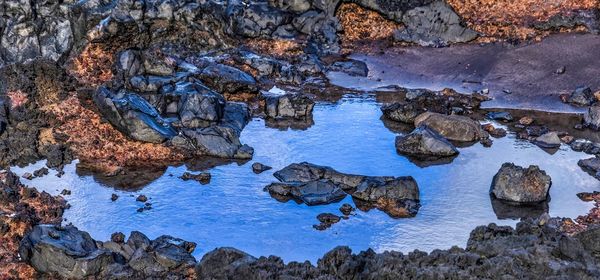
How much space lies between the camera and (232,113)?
19172 mm

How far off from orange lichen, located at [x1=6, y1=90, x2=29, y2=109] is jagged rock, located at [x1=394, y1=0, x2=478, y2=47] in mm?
12068

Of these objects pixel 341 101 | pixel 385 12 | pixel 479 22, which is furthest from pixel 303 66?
pixel 479 22

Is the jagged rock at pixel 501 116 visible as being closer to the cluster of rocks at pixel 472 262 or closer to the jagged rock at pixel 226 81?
the jagged rock at pixel 226 81

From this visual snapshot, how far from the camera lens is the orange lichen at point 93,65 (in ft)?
70.1

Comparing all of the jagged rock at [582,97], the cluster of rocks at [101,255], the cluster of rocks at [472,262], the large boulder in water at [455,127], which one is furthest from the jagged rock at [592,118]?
the cluster of rocks at [101,255]

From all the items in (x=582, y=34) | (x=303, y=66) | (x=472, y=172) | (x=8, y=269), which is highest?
(x=582, y=34)

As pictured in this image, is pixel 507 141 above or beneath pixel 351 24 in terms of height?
beneath

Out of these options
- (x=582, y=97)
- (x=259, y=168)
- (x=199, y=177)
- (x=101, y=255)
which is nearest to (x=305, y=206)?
(x=259, y=168)

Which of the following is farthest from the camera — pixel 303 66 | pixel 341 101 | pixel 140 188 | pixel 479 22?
pixel 479 22

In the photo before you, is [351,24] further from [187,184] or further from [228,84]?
[187,184]

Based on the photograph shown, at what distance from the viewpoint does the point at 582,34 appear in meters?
23.8

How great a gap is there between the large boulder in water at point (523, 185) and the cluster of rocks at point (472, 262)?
4.17 meters

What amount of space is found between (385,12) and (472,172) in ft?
33.4

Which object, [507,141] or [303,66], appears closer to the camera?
[507,141]
